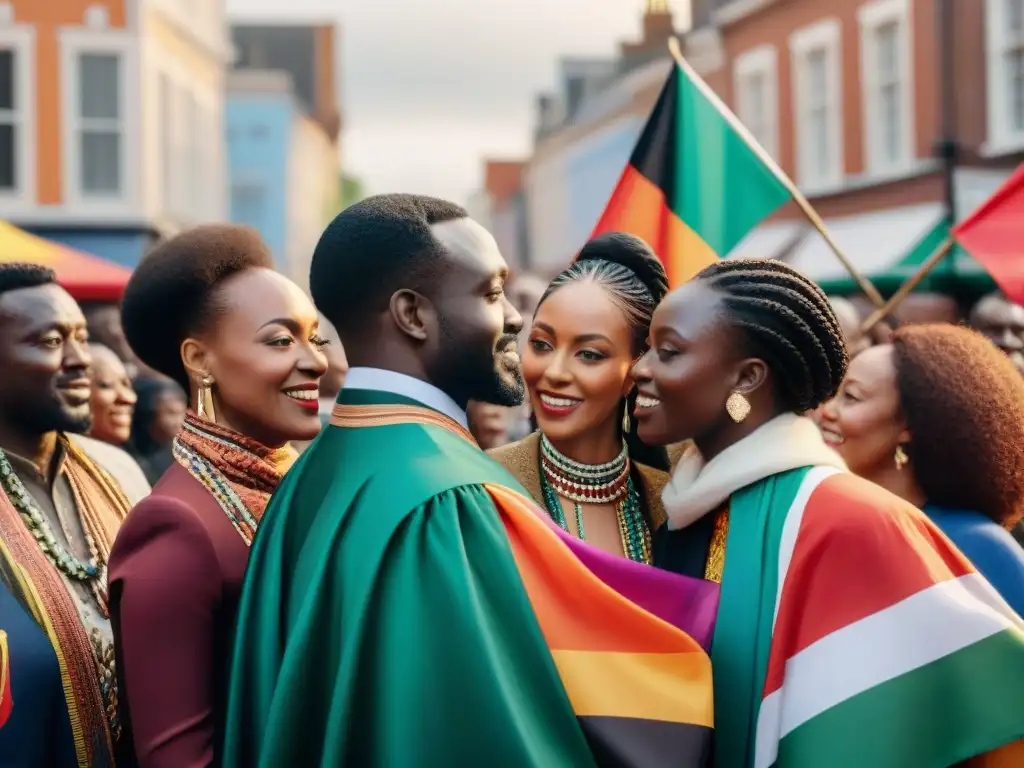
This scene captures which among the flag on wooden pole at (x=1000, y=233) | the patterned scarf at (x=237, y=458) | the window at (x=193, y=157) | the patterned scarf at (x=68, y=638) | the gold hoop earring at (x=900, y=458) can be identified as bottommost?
the patterned scarf at (x=68, y=638)

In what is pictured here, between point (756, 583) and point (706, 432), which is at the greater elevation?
point (706, 432)

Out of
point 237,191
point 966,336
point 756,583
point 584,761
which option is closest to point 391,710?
point 584,761

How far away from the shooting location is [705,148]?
5.67 m

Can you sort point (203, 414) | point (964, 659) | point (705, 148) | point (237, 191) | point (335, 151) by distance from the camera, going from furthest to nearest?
point (335, 151), point (237, 191), point (705, 148), point (203, 414), point (964, 659)

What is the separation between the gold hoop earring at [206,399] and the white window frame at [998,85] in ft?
46.8

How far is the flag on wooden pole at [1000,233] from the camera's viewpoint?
17.3ft

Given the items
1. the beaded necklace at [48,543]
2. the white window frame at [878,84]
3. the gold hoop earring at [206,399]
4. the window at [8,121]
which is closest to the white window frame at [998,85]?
the white window frame at [878,84]

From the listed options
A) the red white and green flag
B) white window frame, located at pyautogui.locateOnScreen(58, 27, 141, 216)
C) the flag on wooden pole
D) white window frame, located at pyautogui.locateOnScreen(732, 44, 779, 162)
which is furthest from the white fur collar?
white window frame, located at pyautogui.locateOnScreen(732, 44, 779, 162)

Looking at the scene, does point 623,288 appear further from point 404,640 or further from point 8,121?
point 8,121

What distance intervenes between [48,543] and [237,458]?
528 mm

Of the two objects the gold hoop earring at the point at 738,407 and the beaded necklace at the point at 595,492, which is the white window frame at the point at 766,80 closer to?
the beaded necklace at the point at 595,492

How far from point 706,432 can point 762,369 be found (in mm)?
178

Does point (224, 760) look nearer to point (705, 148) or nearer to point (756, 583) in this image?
point (756, 583)

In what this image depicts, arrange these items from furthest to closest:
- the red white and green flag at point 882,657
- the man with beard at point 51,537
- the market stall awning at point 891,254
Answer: the market stall awning at point 891,254 → the man with beard at point 51,537 → the red white and green flag at point 882,657
